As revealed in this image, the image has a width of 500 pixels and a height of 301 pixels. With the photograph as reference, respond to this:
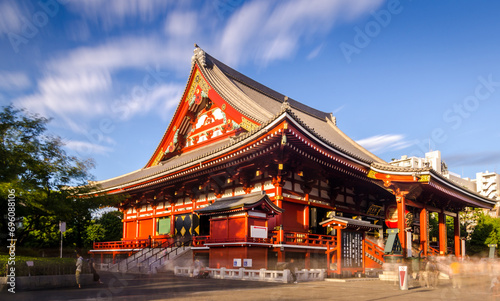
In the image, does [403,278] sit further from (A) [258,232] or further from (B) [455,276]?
(A) [258,232]

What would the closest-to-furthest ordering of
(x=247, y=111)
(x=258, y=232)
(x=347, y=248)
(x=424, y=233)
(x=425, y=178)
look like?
(x=258, y=232)
(x=347, y=248)
(x=425, y=178)
(x=247, y=111)
(x=424, y=233)

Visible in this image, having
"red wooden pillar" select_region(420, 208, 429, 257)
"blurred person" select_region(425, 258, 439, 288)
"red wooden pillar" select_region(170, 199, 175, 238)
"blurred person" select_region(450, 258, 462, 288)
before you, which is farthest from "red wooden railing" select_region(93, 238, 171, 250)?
"blurred person" select_region(450, 258, 462, 288)

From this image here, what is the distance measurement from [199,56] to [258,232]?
1587 cm

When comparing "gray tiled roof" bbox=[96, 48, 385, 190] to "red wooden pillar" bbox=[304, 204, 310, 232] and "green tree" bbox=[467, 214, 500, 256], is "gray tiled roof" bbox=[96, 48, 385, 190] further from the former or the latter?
"green tree" bbox=[467, 214, 500, 256]

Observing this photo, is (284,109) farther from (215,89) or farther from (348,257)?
(215,89)

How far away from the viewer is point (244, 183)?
24.7m

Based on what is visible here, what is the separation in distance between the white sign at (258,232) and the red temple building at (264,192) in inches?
1.9

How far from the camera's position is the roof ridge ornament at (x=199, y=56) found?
30594 mm

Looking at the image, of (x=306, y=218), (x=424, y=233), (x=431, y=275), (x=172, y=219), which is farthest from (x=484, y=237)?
(x=172, y=219)

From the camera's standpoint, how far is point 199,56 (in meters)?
30.8

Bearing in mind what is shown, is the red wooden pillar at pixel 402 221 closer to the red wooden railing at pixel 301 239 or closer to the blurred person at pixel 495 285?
the red wooden railing at pixel 301 239

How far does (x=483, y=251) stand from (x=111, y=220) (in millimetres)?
41969

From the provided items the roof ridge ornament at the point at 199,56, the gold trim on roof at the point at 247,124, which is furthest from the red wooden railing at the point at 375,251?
the roof ridge ornament at the point at 199,56

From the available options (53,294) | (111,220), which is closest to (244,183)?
(53,294)
